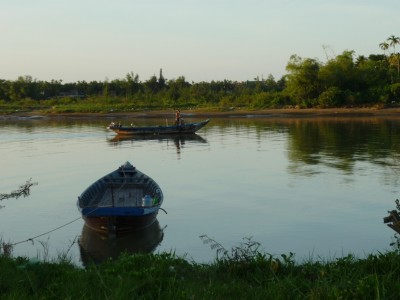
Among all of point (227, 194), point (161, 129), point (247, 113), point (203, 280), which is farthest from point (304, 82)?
point (203, 280)

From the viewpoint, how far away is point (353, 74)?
68188 mm

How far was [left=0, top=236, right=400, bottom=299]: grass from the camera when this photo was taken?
19.2ft

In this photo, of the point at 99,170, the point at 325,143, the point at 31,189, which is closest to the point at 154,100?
the point at 325,143

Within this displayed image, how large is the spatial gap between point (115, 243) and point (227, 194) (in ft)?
20.7

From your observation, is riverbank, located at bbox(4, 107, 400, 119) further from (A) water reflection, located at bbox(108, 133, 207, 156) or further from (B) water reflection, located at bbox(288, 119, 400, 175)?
(A) water reflection, located at bbox(108, 133, 207, 156)

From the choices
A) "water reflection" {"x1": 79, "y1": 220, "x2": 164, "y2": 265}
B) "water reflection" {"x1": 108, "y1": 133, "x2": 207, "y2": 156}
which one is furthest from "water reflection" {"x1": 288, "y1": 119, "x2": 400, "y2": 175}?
"water reflection" {"x1": 79, "y1": 220, "x2": 164, "y2": 265}

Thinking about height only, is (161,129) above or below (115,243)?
above

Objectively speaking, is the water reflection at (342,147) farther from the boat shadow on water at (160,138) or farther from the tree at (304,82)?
the tree at (304,82)

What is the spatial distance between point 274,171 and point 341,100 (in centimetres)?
4467

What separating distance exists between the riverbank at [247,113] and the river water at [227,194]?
23.9 metres

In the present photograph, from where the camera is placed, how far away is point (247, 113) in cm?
6644

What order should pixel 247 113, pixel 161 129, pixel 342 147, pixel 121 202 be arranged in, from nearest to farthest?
1. pixel 121 202
2. pixel 342 147
3. pixel 161 129
4. pixel 247 113

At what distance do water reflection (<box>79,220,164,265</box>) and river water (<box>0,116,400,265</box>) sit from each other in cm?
3

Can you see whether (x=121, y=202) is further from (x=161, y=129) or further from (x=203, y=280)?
(x=161, y=129)
